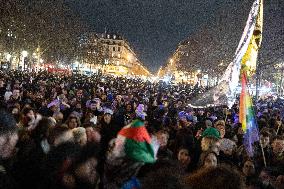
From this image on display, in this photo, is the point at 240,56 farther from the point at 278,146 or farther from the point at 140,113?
the point at 278,146

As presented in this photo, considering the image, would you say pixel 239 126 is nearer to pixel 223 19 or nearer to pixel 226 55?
pixel 226 55

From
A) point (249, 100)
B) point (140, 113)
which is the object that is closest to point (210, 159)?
point (249, 100)

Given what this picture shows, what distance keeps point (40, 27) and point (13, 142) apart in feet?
193

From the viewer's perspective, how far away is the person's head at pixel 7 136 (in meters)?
Answer: 4.09

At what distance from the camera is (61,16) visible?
66.1 metres

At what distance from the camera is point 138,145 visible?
3.82m

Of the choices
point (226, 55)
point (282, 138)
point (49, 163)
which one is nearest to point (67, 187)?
point (49, 163)

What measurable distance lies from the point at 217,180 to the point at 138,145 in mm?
997

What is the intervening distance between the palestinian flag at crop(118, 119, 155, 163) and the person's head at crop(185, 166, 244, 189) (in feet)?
2.32

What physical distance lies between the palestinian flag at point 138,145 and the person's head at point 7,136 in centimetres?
106

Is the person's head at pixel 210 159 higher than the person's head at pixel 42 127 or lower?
lower

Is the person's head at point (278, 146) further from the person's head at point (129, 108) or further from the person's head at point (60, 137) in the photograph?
the person's head at point (129, 108)

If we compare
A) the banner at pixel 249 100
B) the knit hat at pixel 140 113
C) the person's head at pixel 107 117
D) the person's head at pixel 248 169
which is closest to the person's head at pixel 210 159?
the person's head at pixel 248 169

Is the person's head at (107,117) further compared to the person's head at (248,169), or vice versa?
the person's head at (107,117)
